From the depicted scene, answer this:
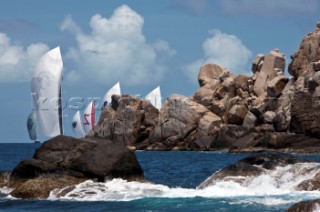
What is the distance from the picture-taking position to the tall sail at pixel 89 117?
152m

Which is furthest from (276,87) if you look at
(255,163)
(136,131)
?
(255,163)

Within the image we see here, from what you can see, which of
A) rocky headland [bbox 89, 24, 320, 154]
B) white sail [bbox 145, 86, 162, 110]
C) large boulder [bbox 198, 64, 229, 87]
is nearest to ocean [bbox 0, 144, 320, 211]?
rocky headland [bbox 89, 24, 320, 154]

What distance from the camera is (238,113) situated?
346ft

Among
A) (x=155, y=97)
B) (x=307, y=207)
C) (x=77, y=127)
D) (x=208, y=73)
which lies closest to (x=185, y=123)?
(x=208, y=73)

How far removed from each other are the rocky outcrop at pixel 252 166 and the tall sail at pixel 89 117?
4797 inches

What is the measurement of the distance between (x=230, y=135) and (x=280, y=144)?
433 inches

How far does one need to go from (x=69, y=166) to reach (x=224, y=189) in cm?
661

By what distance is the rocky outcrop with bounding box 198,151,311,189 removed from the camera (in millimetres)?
29266

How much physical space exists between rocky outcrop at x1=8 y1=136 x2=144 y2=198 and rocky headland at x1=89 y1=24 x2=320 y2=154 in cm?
5511

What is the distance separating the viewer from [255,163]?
30297mm

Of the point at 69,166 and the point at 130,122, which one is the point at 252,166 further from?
the point at 130,122

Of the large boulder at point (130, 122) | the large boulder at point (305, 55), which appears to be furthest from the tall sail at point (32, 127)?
the large boulder at point (305, 55)

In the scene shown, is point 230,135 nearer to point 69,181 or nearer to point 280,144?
point 280,144

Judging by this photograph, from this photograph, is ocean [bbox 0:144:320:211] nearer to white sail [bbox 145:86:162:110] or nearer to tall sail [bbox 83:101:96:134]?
tall sail [bbox 83:101:96:134]
